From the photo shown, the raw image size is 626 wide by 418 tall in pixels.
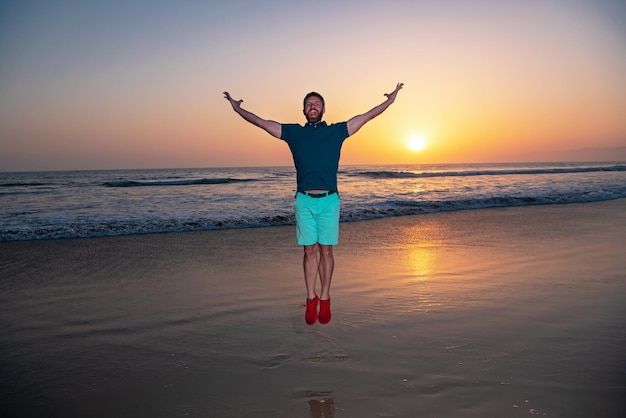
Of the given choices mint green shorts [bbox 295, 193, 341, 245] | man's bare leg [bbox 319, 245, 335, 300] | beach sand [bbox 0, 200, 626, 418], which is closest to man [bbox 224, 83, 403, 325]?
mint green shorts [bbox 295, 193, 341, 245]

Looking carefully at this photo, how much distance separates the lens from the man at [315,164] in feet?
16.2

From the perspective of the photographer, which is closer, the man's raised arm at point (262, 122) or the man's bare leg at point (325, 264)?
the man's raised arm at point (262, 122)

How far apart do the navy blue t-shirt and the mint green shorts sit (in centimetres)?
13

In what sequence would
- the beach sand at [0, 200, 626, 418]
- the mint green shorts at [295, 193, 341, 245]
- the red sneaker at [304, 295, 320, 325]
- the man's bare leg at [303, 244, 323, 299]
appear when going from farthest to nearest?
the man's bare leg at [303, 244, 323, 299]
the mint green shorts at [295, 193, 341, 245]
the red sneaker at [304, 295, 320, 325]
the beach sand at [0, 200, 626, 418]

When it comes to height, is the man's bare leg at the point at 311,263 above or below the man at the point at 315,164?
below

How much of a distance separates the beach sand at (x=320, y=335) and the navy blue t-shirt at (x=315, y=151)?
1420mm

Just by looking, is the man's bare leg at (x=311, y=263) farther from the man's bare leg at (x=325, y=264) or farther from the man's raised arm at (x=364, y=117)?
the man's raised arm at (x=364, y=117)

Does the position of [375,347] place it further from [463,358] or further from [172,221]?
[172,221]

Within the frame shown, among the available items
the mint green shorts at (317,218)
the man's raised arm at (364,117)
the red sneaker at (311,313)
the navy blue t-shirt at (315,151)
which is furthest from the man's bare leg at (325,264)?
the man's raised arm at (364,117)

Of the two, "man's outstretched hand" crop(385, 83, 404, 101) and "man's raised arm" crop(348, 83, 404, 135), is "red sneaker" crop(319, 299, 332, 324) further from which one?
"man's outstretched hand" crop(385, 83, 404, 101)

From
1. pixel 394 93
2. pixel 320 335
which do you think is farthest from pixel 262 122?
pixel 320 335

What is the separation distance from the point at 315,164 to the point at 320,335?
1605 millimetres

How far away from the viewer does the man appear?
4934mm

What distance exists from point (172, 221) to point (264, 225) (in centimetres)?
260
